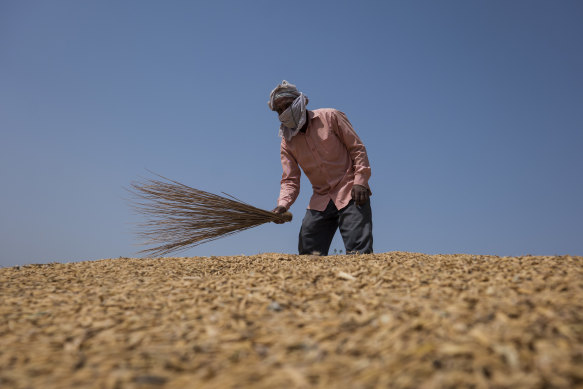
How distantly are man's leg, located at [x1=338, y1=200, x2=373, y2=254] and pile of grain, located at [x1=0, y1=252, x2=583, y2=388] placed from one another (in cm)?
151

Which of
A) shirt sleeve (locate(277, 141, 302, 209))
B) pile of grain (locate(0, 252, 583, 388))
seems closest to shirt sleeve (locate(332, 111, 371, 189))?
shirt sleeve (locate(277, 141, 302, 209))

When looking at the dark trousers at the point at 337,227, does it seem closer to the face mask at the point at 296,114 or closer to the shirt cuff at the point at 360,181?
the shirt cuff at the point at 360,181

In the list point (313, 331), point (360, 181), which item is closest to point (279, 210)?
point (360, 181)

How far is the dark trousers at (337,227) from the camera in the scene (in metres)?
3.75

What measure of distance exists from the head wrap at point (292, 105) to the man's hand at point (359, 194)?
0.82 metres

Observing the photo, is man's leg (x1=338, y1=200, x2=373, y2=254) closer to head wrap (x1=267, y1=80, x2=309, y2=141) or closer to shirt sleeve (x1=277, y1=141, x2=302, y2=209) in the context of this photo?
shirt sleeve (x1=277, y1=141, x2=302, y2=209)

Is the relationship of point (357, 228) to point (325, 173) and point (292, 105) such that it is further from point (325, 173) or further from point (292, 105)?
point (292, 105)

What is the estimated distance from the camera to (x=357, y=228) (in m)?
3.76

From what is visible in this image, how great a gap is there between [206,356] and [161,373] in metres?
0.14

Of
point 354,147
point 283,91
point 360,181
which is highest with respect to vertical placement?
point 283,91

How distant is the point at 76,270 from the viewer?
301 centimetres

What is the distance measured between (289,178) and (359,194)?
86cm

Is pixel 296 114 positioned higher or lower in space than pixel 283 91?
lower

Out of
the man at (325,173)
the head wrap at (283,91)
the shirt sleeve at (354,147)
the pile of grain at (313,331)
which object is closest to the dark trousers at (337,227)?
the man at (325,173)
